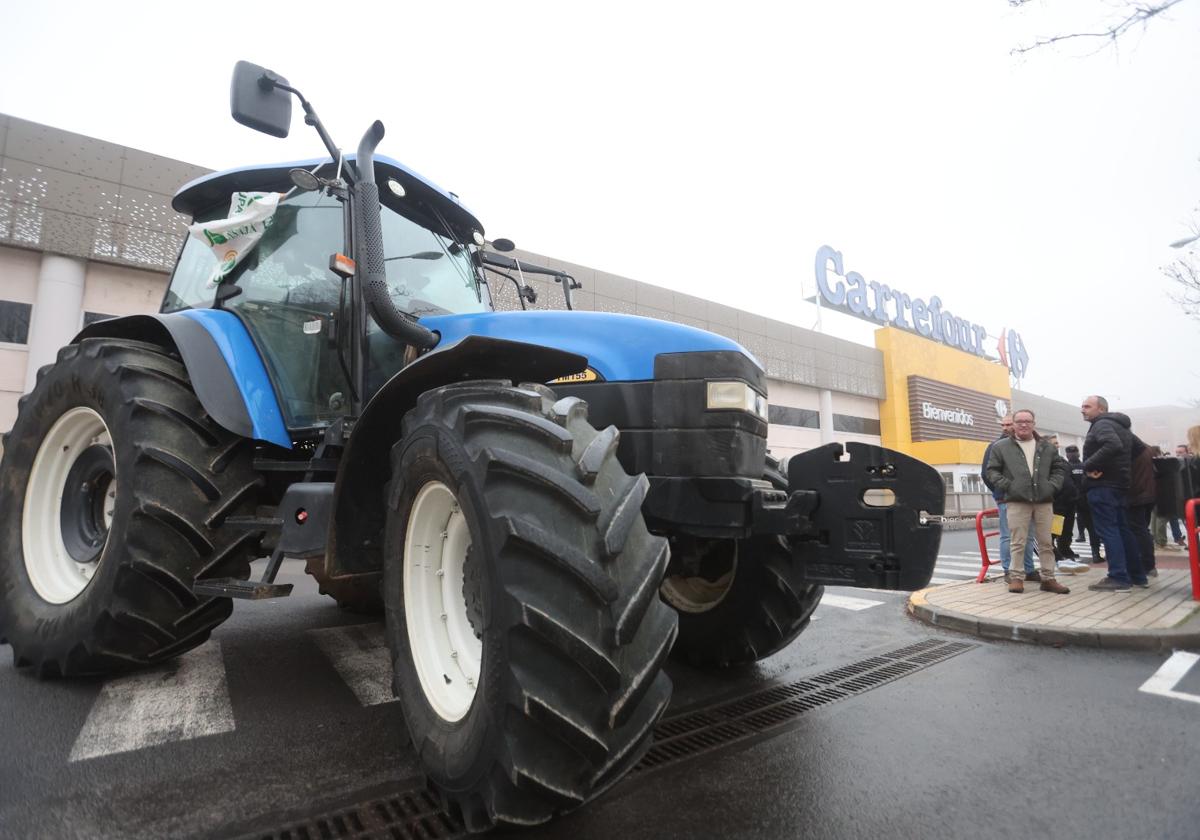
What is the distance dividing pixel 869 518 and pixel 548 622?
159cm

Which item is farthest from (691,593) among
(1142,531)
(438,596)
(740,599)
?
(1142,531)

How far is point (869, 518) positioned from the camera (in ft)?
8.43

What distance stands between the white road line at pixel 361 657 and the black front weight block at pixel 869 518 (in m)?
2.08

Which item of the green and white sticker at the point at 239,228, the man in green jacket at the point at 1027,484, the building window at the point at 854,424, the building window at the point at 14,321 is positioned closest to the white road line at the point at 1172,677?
the man in green jacket at the point at 1027,484

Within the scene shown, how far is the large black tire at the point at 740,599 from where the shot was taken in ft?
10.6

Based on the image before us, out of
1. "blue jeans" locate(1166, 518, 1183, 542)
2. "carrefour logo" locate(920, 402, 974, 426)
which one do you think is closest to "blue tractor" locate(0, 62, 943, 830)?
Result: "blue jeans" locate(1166, 518, 1183, 542)

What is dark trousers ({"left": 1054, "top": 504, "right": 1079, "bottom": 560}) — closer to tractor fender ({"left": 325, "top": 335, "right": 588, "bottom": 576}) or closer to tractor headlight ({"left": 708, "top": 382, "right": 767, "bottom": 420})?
tractor headlight ({"left": 708, "top": 382, "right": 767, "bottom": 420})

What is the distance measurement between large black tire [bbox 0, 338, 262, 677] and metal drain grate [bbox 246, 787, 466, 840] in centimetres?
143

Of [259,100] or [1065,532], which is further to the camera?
[1065,532]

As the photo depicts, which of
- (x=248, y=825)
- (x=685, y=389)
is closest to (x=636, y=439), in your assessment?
(x=685, y=389)

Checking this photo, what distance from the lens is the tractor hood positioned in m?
2.76

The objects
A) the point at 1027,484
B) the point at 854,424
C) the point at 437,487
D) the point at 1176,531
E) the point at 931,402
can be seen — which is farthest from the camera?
the point at 931,402

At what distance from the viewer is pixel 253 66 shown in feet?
8.65

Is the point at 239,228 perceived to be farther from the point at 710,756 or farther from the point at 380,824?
the point at 710,756
